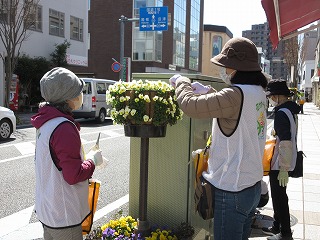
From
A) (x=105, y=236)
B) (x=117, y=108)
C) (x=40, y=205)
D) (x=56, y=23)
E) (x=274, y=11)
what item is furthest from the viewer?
(x=56, y=23)

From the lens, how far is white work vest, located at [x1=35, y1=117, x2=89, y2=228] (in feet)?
7.15

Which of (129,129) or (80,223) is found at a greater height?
(129,129)

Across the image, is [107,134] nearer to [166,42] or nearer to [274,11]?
[274,11]

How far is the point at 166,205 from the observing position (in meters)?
3.39

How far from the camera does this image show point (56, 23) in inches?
1006

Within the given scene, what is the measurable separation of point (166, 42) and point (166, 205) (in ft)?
136

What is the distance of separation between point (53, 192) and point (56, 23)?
2513 centimetres

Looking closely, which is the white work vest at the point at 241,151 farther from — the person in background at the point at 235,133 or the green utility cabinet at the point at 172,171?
the green utility cabinet at the point at 172,171

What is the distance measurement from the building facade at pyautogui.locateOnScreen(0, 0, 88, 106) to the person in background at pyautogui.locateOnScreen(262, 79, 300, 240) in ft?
63.4

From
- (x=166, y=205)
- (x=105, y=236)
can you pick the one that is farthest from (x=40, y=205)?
(x=166, y=205)

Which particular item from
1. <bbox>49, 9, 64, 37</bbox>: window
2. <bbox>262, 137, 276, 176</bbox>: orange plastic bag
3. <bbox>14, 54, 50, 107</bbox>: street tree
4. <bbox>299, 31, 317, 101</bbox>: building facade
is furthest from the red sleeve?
<bbox>299, 31, 317, 101</bbox>: building facade

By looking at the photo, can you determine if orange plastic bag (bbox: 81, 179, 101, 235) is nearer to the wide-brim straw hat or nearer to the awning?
the wide-brim straw hat

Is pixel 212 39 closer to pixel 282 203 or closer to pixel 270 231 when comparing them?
pixel 270 231

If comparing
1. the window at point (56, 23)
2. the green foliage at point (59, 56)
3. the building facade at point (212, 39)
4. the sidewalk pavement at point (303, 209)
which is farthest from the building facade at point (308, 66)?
the sidewalk pavement at point (303, 209)
